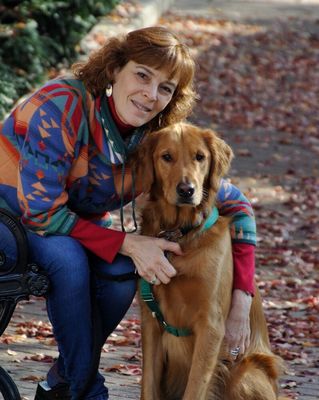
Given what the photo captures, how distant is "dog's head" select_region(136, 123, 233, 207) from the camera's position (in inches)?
167

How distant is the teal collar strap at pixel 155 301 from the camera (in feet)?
14.5

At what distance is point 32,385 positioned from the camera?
5031mm

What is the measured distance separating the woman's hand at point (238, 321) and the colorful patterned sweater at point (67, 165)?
0.20 feet

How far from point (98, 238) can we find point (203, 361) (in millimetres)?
669

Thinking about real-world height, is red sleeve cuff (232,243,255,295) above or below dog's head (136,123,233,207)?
below

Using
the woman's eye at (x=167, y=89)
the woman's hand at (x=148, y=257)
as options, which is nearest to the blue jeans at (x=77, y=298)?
the woman's hand at (x=148, y=257)

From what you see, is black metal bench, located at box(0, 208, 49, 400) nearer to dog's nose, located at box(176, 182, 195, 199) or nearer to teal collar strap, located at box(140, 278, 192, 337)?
teal collar strap, located at box(140, 278, 192, 337)

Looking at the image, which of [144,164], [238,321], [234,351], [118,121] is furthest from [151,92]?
[234,351]

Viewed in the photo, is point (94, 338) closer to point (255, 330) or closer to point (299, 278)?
point (255, 330)

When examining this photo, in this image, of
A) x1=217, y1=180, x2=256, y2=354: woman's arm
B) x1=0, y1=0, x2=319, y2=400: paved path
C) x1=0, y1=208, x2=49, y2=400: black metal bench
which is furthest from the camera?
x1=0, y1=0, x2=319, y2=400: paved path

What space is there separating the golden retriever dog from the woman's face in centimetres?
11

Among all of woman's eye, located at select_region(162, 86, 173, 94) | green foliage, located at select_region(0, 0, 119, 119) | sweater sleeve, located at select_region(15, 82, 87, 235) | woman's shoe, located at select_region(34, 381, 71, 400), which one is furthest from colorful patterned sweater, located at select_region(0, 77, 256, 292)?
green foliage, located at select_region(0, 0, 119, 119)

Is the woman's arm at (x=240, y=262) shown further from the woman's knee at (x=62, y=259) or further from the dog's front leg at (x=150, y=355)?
the woman's knee at (x=62, y=259)

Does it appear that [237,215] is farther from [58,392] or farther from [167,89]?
[58,392]
